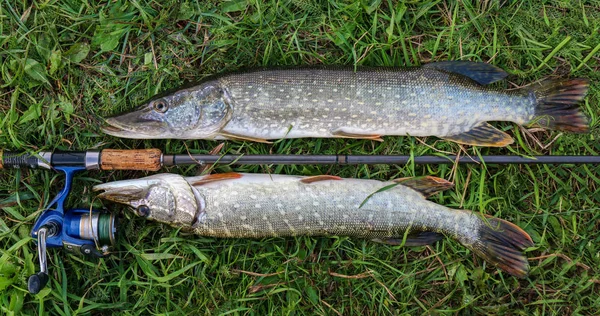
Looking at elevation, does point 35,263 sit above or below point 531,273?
above

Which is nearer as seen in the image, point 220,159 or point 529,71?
point 220,159

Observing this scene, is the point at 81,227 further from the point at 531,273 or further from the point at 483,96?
the point at 531,273

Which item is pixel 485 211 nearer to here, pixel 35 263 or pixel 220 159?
pixel 220 159

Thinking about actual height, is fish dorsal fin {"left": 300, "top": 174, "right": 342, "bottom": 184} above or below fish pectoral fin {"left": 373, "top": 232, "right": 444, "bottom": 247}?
above

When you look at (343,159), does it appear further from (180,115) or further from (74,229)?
(74,229)

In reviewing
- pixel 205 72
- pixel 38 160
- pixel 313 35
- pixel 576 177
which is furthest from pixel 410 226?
pixel 38 160

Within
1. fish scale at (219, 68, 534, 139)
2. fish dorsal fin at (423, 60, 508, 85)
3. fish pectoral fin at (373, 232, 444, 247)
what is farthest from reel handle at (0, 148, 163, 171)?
fish dorsal fin at (423, 60, 508, 85)

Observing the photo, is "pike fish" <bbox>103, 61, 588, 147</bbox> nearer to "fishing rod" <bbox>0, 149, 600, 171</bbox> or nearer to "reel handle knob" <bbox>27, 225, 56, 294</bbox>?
"fishing rod" <bbox>0, 149, 600, 171</bbox>

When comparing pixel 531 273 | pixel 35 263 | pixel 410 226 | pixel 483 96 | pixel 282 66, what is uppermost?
pixel 282 66
